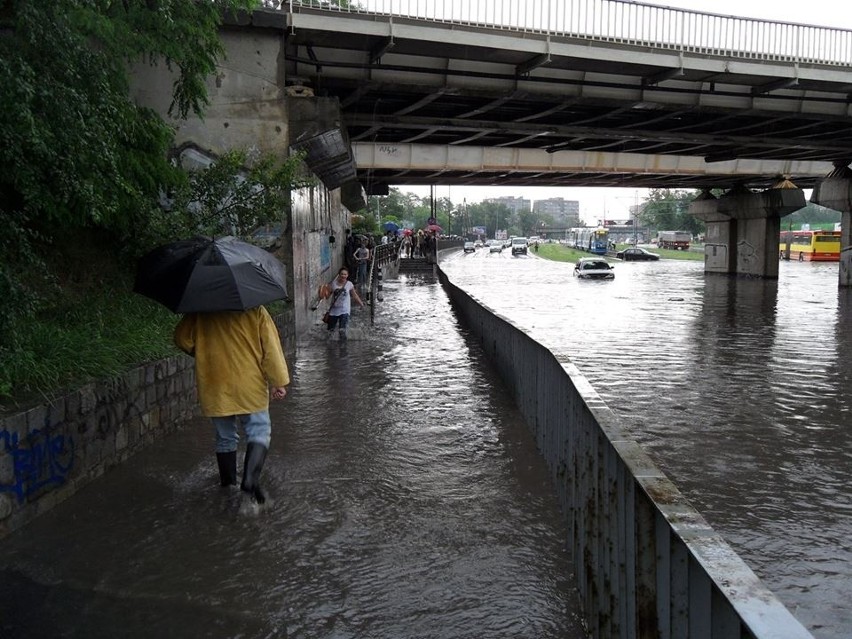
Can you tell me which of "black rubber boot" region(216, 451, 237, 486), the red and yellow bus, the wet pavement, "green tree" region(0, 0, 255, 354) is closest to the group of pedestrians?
the red and yellow bus

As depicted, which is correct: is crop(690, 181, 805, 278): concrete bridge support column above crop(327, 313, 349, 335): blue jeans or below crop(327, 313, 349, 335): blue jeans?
above

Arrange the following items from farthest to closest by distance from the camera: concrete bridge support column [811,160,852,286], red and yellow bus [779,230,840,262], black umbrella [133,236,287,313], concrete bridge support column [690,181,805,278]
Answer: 1. red and yellow bus [779,230,840,262]
2. concrete bridge support column [690,181,805,278]
3. concrete bridge support column [811,160,852,286]
4. black umbrella [133,236,287,313]

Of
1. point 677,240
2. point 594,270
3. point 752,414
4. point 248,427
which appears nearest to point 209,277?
point 248,427

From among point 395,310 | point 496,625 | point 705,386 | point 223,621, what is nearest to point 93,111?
point 223,621

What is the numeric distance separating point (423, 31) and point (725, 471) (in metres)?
11.5

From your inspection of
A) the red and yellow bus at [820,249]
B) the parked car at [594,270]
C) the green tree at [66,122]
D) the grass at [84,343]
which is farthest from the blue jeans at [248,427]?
the red and yellow bus at [820,249]

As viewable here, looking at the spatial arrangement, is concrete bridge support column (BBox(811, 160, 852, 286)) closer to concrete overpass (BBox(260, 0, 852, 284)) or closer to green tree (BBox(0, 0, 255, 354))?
concrete overpass (BBox(260, 0, 852, 284))

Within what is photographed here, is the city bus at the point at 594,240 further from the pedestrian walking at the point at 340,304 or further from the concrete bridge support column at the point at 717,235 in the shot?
the pedestrian walking at the point at 340,304

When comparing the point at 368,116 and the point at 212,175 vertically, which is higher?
the point at 368,116

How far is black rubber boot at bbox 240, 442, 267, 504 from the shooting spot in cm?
538

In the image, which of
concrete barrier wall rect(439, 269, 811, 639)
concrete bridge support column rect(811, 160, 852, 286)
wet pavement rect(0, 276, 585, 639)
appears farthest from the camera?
concrete bridge support column rect(811, 160, 852, 286)

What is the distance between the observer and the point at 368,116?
19984mm

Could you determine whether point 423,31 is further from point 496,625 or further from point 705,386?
point 496,625

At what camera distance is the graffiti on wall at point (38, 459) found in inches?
189
